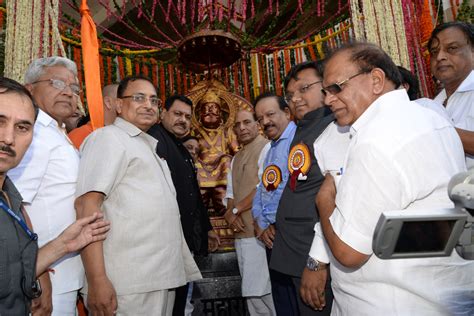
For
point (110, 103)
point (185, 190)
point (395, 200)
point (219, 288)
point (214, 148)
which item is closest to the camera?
point (395, 200)

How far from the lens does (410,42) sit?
4578mm

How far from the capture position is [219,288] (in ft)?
15.3

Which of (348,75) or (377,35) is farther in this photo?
(377,35)

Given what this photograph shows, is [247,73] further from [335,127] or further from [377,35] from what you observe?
[335,127]

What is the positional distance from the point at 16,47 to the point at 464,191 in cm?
421

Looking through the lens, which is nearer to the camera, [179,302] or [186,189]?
[179,302]

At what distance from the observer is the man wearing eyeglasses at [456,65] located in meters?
2.58

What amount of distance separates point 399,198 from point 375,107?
38cm

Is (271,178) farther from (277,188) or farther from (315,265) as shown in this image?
(315,265)

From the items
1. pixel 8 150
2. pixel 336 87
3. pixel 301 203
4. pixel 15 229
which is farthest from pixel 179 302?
pixel 336 87

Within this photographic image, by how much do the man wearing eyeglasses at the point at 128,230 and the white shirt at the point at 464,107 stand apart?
71.0 inches

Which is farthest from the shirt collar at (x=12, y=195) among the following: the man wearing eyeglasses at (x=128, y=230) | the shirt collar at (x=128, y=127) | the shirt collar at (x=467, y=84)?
the shirt collar at (x=467, y=84)

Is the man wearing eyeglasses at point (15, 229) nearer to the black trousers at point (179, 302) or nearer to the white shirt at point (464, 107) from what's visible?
the black trousers at point (179, 302)

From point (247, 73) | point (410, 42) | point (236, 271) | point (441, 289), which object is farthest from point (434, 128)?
point (247, 73)
